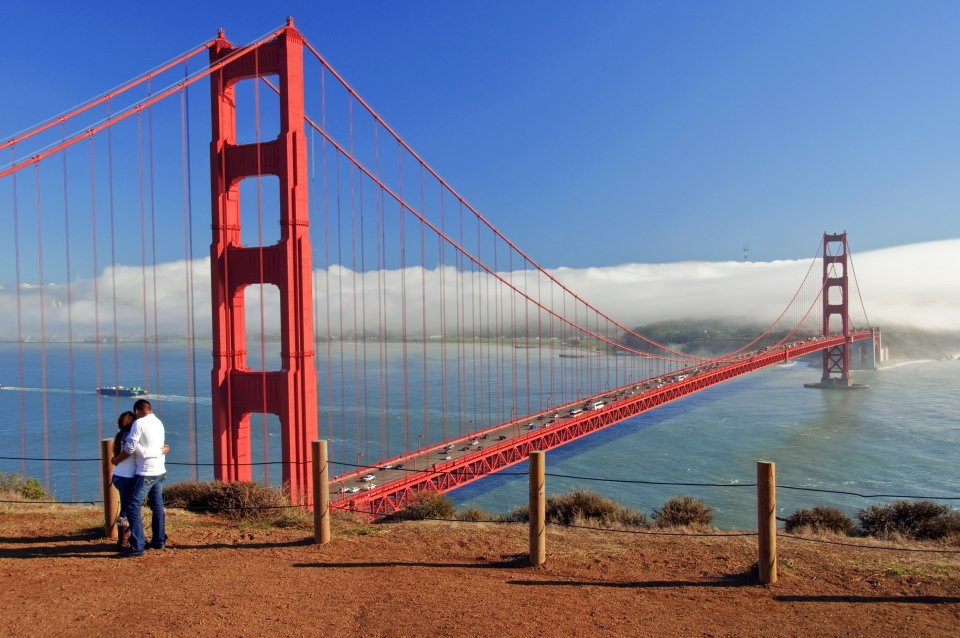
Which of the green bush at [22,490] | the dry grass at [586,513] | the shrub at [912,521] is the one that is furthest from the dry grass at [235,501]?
the shrub at [912,521]

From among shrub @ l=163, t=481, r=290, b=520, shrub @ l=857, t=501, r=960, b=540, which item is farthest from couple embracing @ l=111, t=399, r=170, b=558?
shrub @ l=857, t=501, r=960, b=540

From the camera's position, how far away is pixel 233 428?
37.8ft

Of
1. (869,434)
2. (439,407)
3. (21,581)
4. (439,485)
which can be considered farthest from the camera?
(439,407)

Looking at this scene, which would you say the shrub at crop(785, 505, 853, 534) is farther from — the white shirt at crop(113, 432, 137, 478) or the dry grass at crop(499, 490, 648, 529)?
the white shirt at crop(113, 432, 137, 478)

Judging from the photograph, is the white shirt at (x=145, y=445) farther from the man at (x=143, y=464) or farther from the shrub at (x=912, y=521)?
the shrub at (x=912, y=521)

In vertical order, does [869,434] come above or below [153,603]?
below

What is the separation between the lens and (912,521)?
710 cm

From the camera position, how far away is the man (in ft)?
13.2

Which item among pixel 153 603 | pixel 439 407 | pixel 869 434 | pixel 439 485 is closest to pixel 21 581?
pixel 153 603

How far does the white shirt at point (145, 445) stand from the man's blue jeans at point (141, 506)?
0.19 feet

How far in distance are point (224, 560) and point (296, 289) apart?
719 centimetres

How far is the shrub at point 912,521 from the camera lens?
682 cm

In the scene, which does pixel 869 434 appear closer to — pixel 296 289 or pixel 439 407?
pixel 439 407

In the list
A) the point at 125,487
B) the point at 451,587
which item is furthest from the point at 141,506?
the point at 451,587
